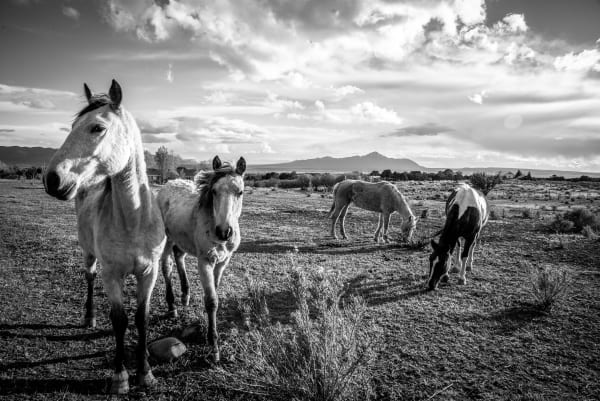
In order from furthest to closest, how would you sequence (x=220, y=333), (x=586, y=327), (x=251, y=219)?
(x=251, y=219), (x=586, y=327), (x=220, y=333)

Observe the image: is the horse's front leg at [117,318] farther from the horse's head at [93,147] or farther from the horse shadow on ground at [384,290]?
the horse shadow on ground at [384,290]

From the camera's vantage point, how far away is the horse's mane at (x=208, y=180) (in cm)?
420

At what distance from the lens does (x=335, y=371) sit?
2.85 meters

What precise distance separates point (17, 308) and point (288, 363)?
5554mm

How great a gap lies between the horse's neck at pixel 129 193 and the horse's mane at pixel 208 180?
1017 millimetres

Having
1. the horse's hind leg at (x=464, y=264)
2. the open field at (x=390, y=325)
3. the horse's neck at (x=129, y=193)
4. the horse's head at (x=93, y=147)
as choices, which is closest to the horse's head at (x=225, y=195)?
the horse's neck at (x=129, y=193)

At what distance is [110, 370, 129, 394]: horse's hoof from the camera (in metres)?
3.36

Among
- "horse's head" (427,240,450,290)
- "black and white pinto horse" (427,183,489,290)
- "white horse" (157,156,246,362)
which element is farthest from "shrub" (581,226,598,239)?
"white horse" (157,156,246,362)

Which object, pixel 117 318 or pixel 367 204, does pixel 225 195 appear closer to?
pixel 117 318

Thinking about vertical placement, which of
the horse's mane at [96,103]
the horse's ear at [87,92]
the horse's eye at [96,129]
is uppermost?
the horse's ear at [87,92]

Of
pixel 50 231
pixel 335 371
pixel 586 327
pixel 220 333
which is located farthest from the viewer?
pixel 50 231

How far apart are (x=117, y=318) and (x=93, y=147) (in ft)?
6.85

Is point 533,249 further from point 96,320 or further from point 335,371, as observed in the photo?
point 96,320

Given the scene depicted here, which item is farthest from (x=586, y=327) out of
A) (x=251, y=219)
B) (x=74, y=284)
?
(x=251, y=219)
